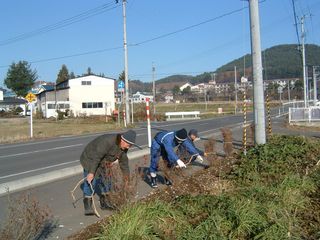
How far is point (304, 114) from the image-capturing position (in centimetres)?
3512

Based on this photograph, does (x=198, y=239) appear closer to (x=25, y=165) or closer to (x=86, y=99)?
(x=25, y=165)

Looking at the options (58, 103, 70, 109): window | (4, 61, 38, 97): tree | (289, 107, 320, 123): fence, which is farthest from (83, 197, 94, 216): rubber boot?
(4, 61, 38, 97): tree

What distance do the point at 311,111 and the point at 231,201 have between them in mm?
30843

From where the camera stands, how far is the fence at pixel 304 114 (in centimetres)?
3490

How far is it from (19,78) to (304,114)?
6702 centimetres

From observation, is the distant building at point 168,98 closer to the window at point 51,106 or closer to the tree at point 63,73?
the tree at point 63,73

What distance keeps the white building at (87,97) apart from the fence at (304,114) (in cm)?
4059

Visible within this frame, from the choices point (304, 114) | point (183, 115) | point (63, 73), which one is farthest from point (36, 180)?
point (63, 73)

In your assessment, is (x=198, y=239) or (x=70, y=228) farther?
(x=70, y=228)

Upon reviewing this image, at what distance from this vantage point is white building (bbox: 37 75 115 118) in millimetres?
71438

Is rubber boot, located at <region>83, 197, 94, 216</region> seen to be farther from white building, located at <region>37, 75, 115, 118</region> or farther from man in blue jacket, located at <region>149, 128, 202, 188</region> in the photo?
white building, located at <region>37, 75, 115, 118</region>

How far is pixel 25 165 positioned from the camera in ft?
47.7

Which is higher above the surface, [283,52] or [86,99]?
[283,52]

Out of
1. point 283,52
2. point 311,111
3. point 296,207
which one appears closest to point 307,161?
point 296,207
